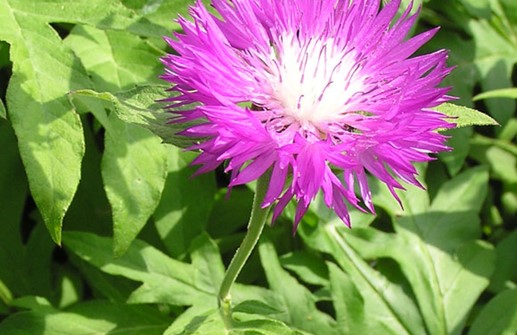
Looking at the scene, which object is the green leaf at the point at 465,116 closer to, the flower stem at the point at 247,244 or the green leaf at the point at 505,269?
the flower stem at the point at 247,244

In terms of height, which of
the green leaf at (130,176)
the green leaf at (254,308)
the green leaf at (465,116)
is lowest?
the green leaf at (254,308)

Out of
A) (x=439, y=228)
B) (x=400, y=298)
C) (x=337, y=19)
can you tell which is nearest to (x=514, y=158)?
(x=439, y=228)

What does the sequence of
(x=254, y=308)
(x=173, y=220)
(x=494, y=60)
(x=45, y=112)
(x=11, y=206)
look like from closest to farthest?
(x=45, y=112), (x=254, y=308), (x=173, y=220), (x=11, y=206), (x=494, y=60)

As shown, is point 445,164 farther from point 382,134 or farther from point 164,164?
point 382,134

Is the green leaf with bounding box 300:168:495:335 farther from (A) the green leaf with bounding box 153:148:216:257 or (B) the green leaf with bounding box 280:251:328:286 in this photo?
(A) the green leaf with bounding box 153:148:216:257

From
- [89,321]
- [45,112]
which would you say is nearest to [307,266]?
[89,321]

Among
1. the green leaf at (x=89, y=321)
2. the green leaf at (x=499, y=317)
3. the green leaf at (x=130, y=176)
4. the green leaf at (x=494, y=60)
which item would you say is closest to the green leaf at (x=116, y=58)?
the green leaf at (x=130, y=176)

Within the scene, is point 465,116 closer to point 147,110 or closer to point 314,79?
point 314,79
